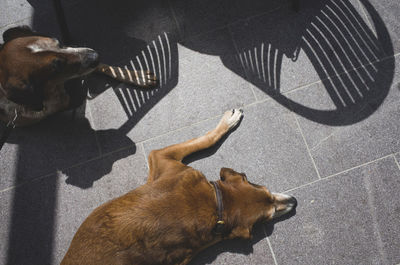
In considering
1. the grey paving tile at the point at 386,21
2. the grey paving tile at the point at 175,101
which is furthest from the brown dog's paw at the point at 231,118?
the grey paving tile at the point at 386,21

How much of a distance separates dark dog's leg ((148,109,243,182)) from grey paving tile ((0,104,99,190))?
2.57ft

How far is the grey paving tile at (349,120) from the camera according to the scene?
10.1 ft

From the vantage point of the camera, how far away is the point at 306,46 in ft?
10.8

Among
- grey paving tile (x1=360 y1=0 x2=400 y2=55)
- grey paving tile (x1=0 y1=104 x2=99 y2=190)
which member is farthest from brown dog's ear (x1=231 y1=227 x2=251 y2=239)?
grey paving tile (x1=360 y1=0 x2=400 y2=55)

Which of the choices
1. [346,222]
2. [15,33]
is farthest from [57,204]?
[346,222]

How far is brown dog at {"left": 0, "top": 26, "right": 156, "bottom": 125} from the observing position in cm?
266

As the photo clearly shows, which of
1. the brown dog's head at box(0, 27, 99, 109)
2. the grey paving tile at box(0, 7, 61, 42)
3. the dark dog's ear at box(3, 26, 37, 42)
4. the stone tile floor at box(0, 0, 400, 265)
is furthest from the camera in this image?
the grey paving tile at box(0, 7, 61, 42)

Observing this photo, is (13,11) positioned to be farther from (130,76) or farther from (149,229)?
(149,229)

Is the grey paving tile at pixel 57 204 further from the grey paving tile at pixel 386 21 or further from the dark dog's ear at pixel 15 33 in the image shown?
the grey paving tile at pixel 386 21

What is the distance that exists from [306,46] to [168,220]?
2290 mm

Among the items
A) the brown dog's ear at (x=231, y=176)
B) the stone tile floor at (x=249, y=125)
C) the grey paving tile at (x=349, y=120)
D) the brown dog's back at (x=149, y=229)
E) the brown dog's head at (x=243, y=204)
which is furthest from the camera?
the grey paving tile at (x=349, y=120)

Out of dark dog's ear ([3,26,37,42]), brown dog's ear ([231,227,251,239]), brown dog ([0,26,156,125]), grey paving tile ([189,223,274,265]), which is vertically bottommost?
grey paving tile ([189,223,274,265])

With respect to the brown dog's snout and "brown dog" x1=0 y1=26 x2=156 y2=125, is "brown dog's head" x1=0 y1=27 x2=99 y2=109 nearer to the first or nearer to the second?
"brown dog" x1=0 y1=26 x2=156 y2=125

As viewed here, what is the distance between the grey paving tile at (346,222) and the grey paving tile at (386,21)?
1209 millimetres
